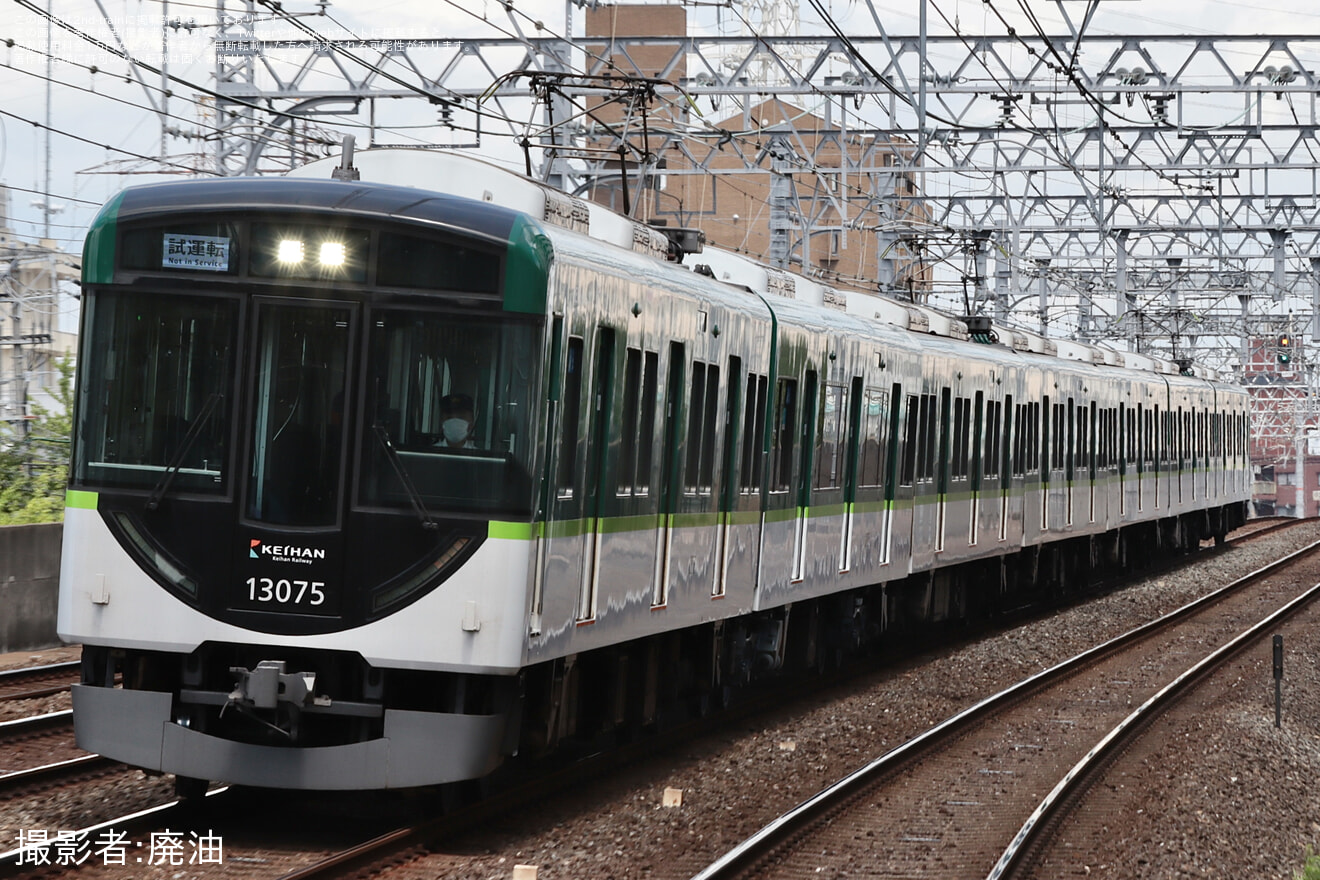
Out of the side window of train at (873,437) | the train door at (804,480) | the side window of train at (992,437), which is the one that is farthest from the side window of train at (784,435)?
the side window of train at (992,437)

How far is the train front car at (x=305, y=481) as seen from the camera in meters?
8.33

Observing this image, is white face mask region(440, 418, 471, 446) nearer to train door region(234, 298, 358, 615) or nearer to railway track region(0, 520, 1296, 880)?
train door region(234, 298, 358, 615)

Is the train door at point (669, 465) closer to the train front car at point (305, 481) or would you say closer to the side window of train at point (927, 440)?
the train front car at point (305, 481)

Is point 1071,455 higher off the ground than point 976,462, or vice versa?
point 1071,455

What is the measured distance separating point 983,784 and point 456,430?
15.1ft

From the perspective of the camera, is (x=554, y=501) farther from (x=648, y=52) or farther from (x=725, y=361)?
(x=648, y=52)

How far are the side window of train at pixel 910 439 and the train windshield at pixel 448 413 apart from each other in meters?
9.29

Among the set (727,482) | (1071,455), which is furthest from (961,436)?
(727,482)

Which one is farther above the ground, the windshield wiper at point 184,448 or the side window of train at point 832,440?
the side window of train at point 832,440

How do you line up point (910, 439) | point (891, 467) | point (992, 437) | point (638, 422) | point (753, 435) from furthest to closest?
1. point (992, 437)
2. point (910, 439)
3. point (891, 467)
4. point (753, 435)
5. point (638, 422)

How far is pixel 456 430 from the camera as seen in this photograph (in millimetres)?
8500

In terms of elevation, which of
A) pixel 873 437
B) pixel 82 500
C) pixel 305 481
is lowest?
pixel 82 500

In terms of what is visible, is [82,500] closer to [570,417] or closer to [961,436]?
[570,417]

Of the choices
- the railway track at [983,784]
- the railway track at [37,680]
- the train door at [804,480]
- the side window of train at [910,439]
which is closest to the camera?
the railway track at [983,784]
